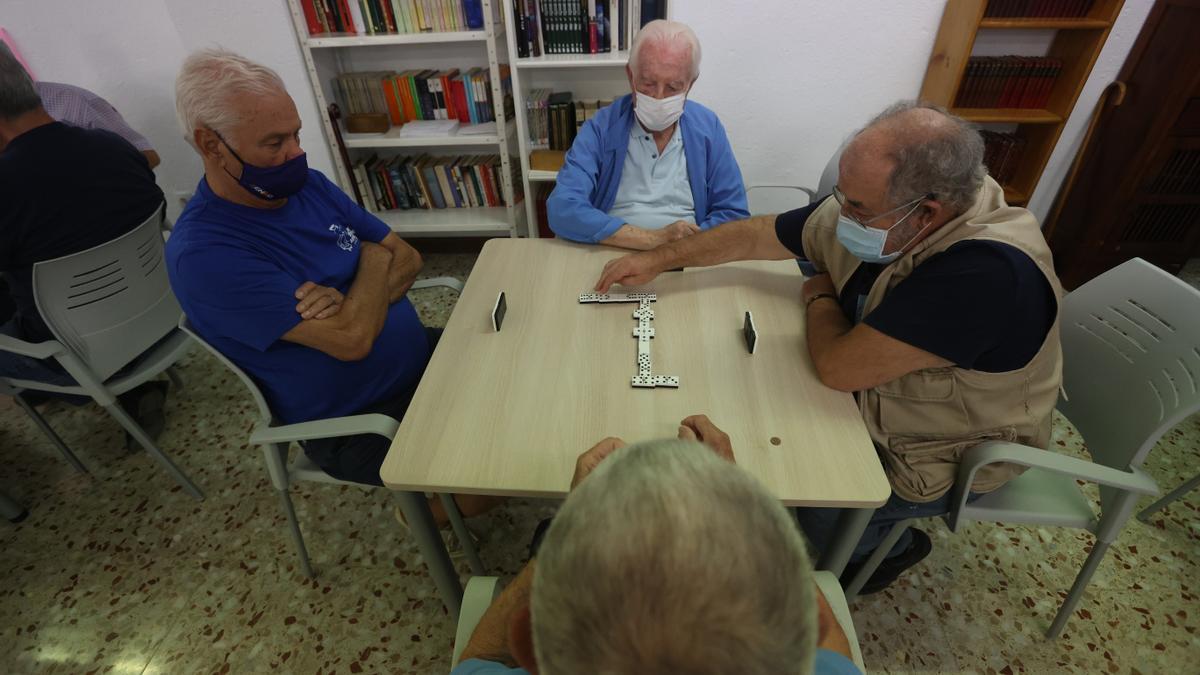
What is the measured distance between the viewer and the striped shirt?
2.31 metres

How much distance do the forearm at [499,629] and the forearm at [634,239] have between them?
111 cm

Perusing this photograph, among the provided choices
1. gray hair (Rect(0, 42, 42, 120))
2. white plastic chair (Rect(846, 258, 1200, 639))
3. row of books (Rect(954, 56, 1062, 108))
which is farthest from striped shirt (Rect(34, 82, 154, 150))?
row of books (Rect(954, 56, 1062, 108))

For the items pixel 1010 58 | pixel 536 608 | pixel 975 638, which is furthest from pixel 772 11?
pixel 536 608

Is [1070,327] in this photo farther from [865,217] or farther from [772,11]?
[772,11]

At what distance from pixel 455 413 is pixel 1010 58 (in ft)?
10.1

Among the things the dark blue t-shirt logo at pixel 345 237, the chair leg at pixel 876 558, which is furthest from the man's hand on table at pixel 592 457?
the dark blue t-shirt logo at pixel 345 237

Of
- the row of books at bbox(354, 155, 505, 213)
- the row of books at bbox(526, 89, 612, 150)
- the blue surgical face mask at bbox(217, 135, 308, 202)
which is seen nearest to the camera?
the blue surgical face mask at bbox(217, 135, 308, 202)

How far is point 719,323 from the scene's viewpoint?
4.56ft

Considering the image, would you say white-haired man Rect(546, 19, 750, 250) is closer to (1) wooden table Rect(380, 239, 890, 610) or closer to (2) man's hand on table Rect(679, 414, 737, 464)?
(1) wooden table Rect(380, 239, 890, 610)

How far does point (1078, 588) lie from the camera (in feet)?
4.59

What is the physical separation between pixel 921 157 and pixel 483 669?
1188mm

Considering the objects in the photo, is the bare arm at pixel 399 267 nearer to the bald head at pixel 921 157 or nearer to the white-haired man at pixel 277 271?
the white-haired man at pixel 277 271

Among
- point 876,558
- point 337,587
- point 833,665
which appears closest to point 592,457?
point 833,665

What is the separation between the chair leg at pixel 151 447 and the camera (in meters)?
1.74
